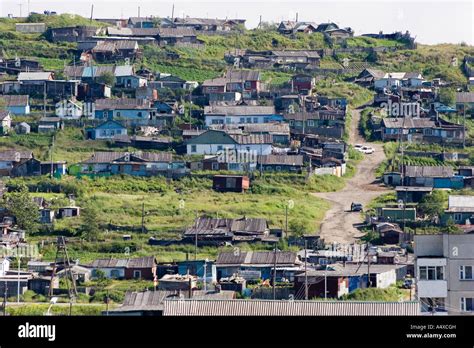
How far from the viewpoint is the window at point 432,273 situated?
7.68 meters

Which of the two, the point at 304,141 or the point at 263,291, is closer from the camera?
the point at 263,291

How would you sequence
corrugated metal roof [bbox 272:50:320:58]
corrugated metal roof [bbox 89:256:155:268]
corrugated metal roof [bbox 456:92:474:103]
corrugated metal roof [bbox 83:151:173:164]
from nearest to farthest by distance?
corrugated metal roof [bbox 89:256:155:268]
corrugated metal roof [bbox 83:151:173:164]
corrugated metal roof [bbox 456:92:474:103]
corrugated metal roof [bbox 272:50:320:58]

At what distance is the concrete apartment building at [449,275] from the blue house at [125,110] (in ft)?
49.5

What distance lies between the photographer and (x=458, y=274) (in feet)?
25.3

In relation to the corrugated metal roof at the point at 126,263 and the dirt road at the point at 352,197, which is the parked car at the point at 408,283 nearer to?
the dirt road at the point at 352,197

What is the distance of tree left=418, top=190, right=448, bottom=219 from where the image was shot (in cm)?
1750

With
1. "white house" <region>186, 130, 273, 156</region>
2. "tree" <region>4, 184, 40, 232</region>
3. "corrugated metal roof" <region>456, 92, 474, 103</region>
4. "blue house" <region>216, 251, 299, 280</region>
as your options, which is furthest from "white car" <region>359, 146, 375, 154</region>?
"blue house" <region>216, 251, 299, 280</region>

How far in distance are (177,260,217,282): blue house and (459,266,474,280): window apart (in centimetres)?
710

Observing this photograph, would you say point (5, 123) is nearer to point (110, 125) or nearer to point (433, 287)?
point (110, 125)

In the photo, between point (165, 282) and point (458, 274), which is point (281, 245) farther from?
point (458, 274)

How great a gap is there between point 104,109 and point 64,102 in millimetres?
798

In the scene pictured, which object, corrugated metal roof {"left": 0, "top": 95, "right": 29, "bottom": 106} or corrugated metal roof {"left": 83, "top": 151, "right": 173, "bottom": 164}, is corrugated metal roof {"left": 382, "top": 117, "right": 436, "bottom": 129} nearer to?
corrugated metal roof {"left": 83, "top": 151, "right": 173, "bottom": 164}

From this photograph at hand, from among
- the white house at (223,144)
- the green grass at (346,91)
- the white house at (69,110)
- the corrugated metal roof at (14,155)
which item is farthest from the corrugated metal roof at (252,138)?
the green grass at (346,91)
